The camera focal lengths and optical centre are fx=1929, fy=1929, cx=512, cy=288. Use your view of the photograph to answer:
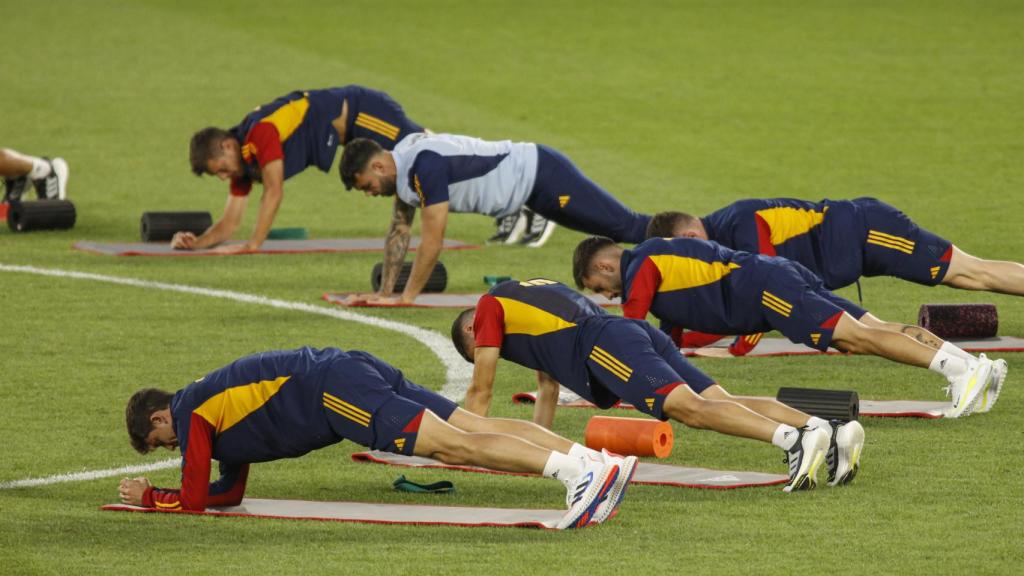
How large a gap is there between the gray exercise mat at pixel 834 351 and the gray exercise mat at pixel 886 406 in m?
1.31

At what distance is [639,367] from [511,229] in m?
7.92

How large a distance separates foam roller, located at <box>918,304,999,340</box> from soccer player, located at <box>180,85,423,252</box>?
4586 mm

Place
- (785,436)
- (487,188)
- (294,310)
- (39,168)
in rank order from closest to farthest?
(785,436) < (487,188) < (294,310) < (39,168)

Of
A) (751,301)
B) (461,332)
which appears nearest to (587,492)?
(461,332)

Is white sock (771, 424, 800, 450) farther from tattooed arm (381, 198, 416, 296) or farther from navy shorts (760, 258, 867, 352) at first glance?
tattooed arm (381, 198, 416, 296)

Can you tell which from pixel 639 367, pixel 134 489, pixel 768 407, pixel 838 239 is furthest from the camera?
pixel 838 239

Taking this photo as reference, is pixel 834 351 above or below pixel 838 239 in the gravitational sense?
below

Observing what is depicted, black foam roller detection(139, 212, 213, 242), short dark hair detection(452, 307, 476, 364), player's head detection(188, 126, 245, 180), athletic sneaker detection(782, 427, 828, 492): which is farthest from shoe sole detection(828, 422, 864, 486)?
black foam roller detection(139, 212, 213, 242)

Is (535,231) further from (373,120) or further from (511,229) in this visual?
(373,120)

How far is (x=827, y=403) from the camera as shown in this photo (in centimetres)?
939

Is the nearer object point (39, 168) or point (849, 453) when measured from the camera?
point (849, 453)

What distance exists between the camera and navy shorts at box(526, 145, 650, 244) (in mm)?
12883

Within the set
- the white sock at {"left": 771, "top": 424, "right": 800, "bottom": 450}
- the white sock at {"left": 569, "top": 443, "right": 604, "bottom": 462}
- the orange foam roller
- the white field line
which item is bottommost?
the white field line

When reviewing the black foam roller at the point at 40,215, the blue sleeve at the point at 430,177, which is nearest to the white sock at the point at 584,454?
the blue sleeve at the point at 430,177
